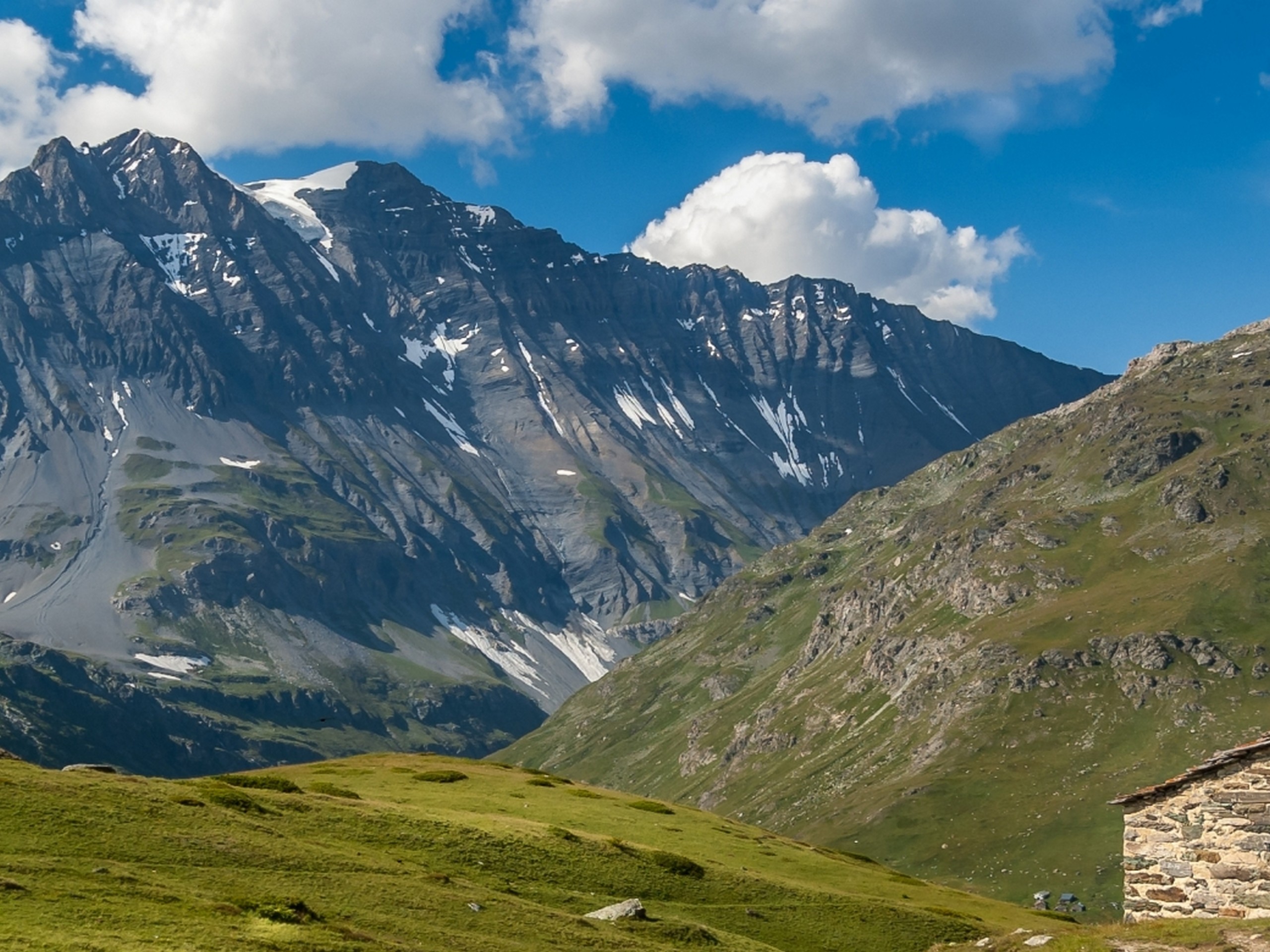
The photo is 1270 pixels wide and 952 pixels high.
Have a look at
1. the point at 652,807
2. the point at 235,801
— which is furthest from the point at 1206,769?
the point at 652,807

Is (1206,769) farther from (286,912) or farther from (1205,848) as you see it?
(286,912)

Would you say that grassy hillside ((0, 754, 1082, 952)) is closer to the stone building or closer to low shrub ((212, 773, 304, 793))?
low shrub ((212, 773, 304, 793))

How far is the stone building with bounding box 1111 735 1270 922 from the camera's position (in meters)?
34.2

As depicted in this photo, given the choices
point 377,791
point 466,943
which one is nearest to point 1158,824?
point 466,943

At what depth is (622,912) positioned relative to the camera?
160ft

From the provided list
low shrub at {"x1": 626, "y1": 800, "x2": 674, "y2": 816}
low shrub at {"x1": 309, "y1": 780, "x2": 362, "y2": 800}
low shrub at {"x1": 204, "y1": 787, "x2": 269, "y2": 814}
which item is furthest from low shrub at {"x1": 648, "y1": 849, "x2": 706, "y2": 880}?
low shrub at {"x1": 626, "y1": 800, "x2": 674, "y2": 816}

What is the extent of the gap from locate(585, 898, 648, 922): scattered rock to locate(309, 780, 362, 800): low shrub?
20667 millimetres

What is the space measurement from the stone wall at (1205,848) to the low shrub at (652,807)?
5420cm

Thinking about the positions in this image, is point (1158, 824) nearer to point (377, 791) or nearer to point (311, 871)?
point (311, 871)

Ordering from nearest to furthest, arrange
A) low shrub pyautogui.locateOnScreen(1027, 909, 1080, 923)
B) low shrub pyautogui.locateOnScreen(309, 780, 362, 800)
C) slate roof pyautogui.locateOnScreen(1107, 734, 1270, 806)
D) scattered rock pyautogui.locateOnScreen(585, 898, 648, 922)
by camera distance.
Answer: slate roof pyautogui.locateOnScreen(1107, 734, 1270, 806), scattered rock pyautogui.locateOnScreen(585, 898, 648, 922), low shrub pyautogui.locateOnScreen(309, 780, 362, 800), low shrub pyautogui.locateOnScreen(1027, 909, 1080, 923)

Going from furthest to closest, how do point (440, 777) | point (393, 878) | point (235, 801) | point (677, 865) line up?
point (440, 777)
point (677, 865)
point (235, 801)
point (393, 878)

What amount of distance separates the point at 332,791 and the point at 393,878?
81.3ft

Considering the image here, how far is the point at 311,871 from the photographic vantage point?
151ft

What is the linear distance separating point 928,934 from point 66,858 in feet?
133
